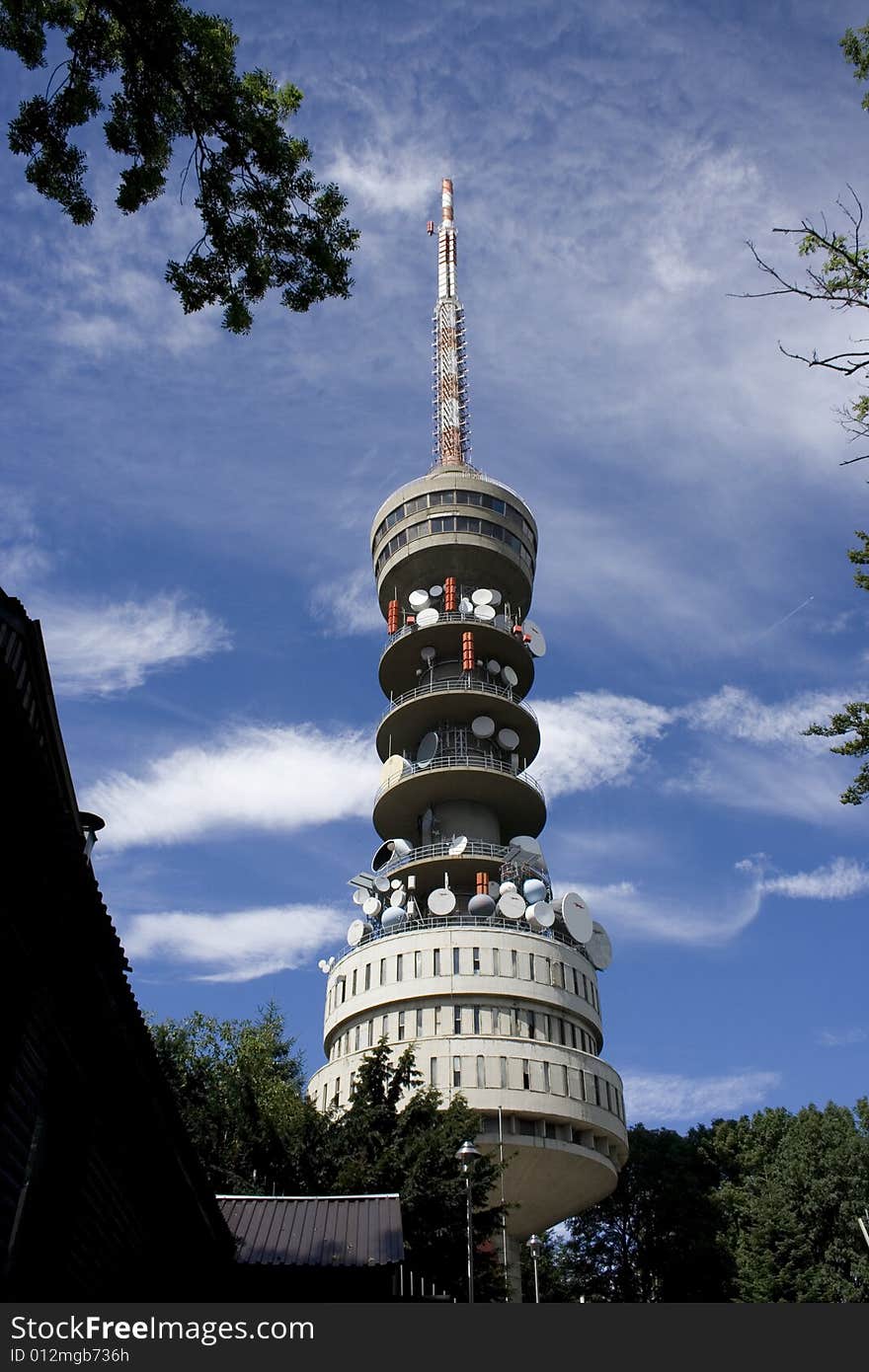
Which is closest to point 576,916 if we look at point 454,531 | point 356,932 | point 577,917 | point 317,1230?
point 577,917

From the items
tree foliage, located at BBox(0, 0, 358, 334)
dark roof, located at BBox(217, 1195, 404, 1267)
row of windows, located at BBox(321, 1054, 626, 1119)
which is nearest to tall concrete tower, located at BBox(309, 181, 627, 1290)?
row of windows, located at BBox(321, 1054, 626, 1119)

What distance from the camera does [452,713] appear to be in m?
63.5

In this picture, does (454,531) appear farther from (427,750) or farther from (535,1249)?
(535,1249)

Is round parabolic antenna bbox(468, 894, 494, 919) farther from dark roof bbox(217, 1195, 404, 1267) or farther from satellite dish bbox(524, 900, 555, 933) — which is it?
dark roof bbox(217, 1195, 404, 1267)

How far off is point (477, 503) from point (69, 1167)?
5962cm

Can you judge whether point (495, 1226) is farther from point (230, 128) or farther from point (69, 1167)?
point (230, 128)

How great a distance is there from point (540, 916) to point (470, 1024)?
273 inches

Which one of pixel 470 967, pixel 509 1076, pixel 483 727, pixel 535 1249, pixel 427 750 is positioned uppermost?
pixel 483 727

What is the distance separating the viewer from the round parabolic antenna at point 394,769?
60859mm

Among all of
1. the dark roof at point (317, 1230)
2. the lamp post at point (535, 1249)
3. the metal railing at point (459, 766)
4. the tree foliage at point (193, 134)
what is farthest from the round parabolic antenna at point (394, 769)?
the tree foliage at point (193, 134)

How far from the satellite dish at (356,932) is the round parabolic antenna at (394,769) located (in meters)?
8.21

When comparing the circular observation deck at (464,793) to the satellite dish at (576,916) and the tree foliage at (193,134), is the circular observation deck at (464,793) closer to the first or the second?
the satellite dish at (576,916)
